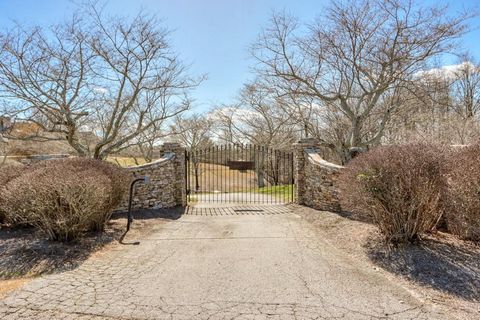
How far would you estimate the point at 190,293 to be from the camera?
3.29 metres

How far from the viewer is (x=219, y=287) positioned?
A: 11.3 ft

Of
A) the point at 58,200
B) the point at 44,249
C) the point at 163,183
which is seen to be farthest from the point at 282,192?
the point at 44,249

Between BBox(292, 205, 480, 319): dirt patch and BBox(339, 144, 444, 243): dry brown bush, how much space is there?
28 cm

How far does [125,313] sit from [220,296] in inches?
37.5

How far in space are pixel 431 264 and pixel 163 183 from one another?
669cm

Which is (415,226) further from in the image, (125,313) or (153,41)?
(153,41)

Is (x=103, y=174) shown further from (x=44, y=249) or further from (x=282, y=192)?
(x=282, y=192)

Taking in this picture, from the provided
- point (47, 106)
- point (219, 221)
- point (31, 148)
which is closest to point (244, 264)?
point (219, 221)

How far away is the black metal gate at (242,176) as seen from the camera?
35.0 ft

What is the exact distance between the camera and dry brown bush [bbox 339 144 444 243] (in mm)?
4230

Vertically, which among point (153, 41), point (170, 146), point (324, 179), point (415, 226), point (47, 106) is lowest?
point (415, 226)

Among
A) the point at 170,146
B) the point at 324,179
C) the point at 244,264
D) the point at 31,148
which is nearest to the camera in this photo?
the point at 244,264

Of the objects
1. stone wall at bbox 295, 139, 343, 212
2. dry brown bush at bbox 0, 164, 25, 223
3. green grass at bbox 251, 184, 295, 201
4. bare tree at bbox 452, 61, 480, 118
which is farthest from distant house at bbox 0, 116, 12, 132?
bare tree at bbox 452, 61, 480, 118

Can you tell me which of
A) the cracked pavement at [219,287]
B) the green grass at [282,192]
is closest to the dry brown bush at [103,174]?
the cracked pavement at [219,287]
